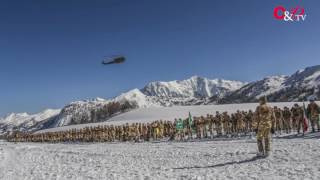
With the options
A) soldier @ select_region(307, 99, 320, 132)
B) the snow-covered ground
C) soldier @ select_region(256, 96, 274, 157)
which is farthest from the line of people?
soldier @ select_region(256, 96, 274, 157)

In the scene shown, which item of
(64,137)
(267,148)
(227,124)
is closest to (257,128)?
(267,148)

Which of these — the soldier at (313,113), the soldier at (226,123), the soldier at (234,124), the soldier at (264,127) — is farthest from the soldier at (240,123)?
the soldier at (264,127)

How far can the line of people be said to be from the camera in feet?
94.1

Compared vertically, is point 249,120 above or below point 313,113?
below

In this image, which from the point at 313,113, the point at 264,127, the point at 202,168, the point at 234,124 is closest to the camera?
the point at 202,168

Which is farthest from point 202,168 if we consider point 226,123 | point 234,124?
point 226,123

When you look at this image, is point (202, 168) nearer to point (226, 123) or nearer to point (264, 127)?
point (264, 127)

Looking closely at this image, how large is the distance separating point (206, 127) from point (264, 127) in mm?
21166

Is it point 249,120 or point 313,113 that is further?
point 249,120

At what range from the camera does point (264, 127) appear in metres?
14.7

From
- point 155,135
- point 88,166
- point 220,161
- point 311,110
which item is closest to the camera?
point 220,161

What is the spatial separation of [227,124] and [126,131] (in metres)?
12.5

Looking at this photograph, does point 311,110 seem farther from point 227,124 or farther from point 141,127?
point 141,127

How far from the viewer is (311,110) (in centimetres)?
2614
